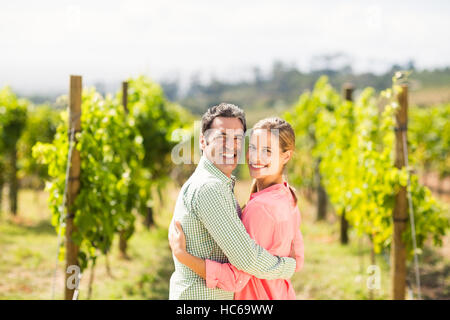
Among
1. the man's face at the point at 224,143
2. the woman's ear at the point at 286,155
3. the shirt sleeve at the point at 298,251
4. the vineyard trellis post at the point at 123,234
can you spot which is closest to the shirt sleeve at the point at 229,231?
the man's face at the point at 224,143

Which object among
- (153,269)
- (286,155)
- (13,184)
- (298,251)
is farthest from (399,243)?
(13,184)

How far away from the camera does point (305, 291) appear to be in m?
5.63

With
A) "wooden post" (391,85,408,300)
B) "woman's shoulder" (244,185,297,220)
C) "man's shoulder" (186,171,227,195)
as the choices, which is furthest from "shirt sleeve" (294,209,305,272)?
"wooden post" (391,85,408,300)

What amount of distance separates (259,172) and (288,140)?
0.19m

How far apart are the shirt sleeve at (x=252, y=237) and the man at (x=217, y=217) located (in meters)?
0.05

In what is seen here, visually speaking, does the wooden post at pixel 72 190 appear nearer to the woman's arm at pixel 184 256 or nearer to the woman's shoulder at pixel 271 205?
the woman's arm at pixel 184 256

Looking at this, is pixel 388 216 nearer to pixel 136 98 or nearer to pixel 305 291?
pixel 305 291

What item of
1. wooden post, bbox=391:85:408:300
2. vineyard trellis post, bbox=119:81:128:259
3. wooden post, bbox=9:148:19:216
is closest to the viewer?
wooden post, bbox=391:85:408:300

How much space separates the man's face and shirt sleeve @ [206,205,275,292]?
0.21m

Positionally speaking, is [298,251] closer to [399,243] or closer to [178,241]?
[178,241]

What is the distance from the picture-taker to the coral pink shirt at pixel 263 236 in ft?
5.90

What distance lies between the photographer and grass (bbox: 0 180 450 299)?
5.52 meters

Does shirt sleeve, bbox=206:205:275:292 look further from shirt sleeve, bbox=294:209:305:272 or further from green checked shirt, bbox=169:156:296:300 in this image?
shirt sleeve, bbox=294:209:305:272
